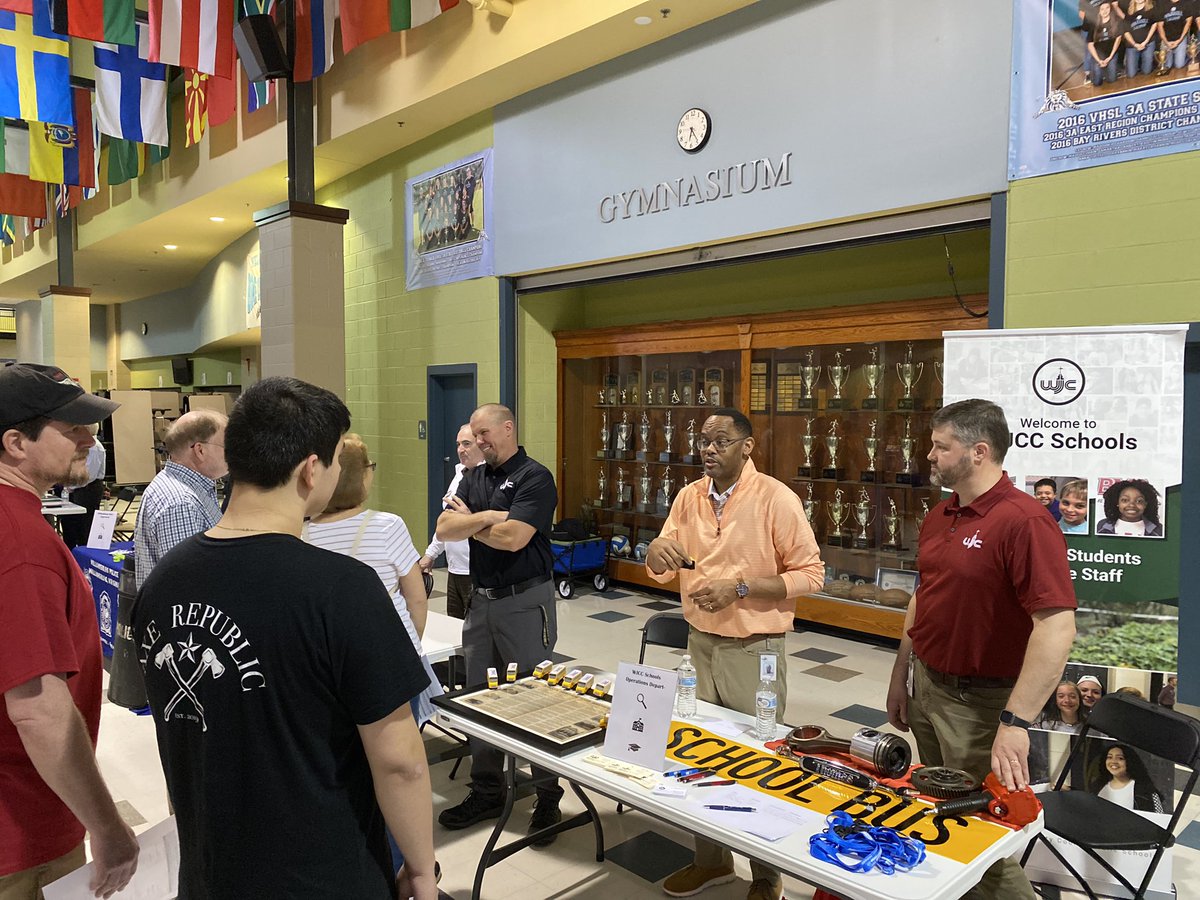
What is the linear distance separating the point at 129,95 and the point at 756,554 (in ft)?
29.8

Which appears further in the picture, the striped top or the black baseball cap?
the striped top

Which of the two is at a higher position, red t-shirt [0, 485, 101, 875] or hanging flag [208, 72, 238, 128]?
hanging flag [208, 72, 238, 128]

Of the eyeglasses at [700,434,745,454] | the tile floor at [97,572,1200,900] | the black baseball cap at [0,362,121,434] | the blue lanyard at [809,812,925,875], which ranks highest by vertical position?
the black baseball cap at [0,362,121,434]

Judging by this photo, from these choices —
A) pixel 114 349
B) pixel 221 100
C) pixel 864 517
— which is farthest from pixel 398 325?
pixel 114 349

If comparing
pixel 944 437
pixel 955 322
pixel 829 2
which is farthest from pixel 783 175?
pixel 944 437

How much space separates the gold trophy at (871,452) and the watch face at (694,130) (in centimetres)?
237

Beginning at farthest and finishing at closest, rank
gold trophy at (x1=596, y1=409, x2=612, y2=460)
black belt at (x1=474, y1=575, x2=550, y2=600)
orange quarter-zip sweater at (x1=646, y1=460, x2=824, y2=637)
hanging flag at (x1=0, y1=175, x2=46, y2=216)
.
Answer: hanging flag at (x1=0, y1=175, x2=46, y2=216)
gold trophy at (x1=596, y1=409, x2=612, y2=460)
black belt at (x1=474, y1=575, x2=550, y2=600)
orange quarter-zip sweater at (x1=646, y1=460, x2=824, y2=637)

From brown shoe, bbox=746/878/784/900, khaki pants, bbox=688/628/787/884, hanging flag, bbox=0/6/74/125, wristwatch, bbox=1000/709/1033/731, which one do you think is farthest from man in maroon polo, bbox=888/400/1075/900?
hanging flag, bbox=0/6/74/125

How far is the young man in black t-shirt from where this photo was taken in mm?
1299

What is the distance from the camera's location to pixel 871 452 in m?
6.20

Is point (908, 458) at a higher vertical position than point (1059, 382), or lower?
lower

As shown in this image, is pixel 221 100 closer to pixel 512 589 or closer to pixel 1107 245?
pixel 512 589

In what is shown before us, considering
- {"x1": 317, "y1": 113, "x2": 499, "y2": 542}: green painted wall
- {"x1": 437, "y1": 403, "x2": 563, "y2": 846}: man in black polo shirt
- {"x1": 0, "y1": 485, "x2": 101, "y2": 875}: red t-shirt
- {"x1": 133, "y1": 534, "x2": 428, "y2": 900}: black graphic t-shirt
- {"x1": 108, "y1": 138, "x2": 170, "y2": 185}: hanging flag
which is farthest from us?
{"x1": 108, "y1": 138, "x2": 170, "y2": 185}: hanging flag

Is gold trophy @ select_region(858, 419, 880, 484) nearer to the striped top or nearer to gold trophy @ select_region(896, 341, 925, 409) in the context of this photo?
gold trophy @ select_region(896, 341, 925, 409)
